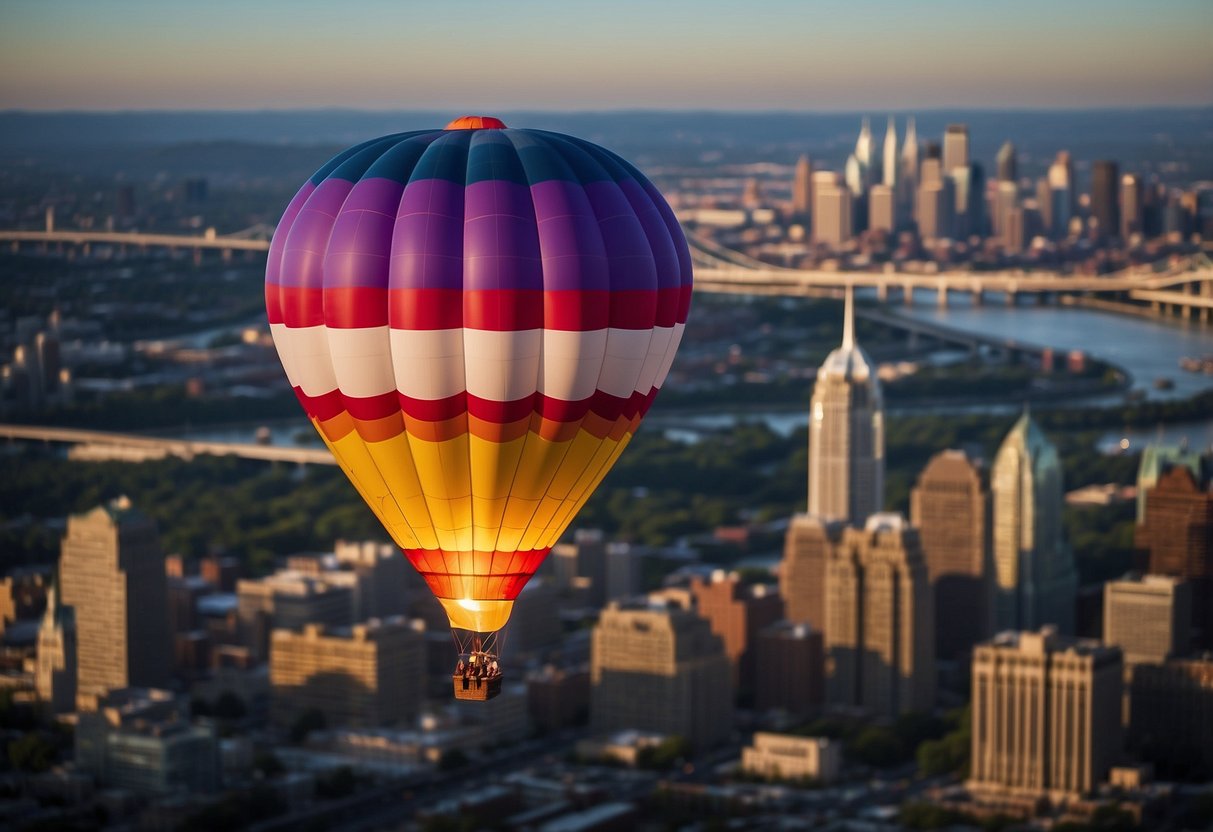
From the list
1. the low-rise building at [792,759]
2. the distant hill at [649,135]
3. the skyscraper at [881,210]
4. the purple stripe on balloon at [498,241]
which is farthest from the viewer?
the skyscraper at [881,210]

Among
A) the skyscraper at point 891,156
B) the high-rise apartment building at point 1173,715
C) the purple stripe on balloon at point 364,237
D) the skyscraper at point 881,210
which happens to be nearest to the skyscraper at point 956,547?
the high-rise apartment building at point 1173,715

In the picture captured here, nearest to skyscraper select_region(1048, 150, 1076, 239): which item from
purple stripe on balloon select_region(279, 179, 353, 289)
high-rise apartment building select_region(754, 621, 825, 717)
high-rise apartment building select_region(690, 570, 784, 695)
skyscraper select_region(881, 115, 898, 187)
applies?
skyscraper select_region(881, 115, 898, 187)

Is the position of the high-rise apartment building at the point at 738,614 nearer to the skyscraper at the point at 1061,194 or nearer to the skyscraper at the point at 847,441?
the skyscraper at the point at 847,441

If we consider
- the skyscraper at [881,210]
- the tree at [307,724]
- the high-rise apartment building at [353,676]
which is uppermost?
the skyscraper at [881,210]

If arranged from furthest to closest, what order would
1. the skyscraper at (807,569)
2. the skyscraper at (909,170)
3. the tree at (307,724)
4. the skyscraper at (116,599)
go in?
1. the skyscraper at (909,170)
2. the skyscraper at (807,569)
3. the skyscraper at (116,599)
4. the tree at (307,724)

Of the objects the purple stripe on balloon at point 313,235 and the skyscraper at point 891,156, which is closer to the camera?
the purple stripe on balloon at point 313,235

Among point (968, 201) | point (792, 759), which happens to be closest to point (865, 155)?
point (968, 201)

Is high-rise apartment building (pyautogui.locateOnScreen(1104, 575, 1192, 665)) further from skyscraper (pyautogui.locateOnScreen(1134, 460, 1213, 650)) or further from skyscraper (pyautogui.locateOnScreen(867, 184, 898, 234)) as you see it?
skyscraper (pyautogui.locateOnScreen(867, 184, 898, 234))
